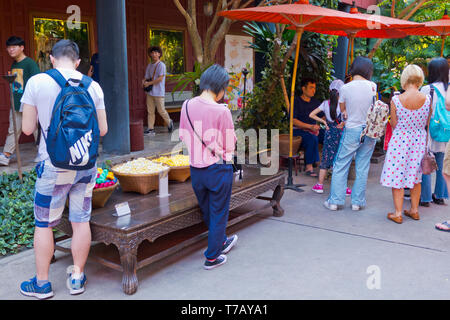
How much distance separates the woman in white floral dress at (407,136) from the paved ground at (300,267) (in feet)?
1.61

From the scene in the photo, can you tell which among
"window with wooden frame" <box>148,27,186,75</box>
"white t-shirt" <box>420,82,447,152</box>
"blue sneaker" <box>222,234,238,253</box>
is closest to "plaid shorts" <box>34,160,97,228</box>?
"blue sneaker" <box>222,234,238,253</box>

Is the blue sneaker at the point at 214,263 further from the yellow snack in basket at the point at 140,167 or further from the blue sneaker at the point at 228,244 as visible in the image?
the yellow snack in basket at the point at 140,167

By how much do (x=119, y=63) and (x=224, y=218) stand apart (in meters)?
4.37

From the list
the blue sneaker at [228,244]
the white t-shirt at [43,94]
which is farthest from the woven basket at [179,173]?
the white t-shirt at [43,94]

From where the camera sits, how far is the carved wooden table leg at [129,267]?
3.33 m

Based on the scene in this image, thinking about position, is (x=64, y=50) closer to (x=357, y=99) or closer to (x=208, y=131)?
(x=208, y=131)

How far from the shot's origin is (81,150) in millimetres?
3152

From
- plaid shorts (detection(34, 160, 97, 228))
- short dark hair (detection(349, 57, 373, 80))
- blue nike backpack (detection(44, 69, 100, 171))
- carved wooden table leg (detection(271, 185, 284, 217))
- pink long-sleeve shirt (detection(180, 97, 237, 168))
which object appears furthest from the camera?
carved wooden table leg (detection(271, 185, 284, 217))

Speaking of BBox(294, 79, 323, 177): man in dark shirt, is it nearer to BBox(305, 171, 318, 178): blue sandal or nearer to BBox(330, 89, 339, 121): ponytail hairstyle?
BBox(305, 171, 318, 178): blue sandal

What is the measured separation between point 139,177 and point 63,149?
117cm

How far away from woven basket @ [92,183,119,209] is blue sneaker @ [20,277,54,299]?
2.52 ft

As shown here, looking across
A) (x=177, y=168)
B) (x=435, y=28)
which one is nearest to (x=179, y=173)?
(x=177, y=168)

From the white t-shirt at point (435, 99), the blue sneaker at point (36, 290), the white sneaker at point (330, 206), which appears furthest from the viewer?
the white sneaker at point (330, 206)

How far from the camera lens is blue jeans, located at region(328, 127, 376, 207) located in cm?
541
